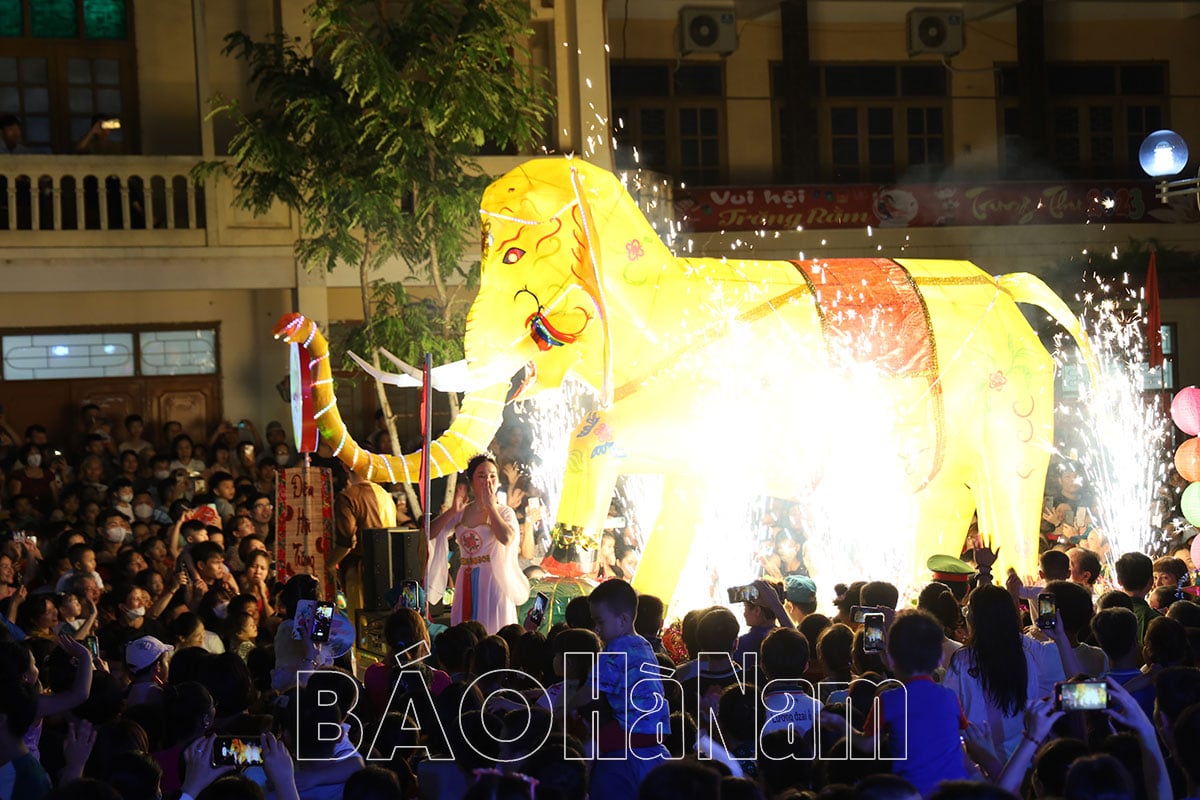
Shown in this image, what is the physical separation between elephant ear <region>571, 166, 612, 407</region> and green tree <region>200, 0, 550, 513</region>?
3268mm

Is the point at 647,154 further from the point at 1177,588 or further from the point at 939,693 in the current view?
the point at 939,693

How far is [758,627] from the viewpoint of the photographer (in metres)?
5.46

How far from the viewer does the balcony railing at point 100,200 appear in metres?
13.0

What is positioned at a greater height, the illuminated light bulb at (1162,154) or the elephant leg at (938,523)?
the illuminated light bulb at (1162,154)

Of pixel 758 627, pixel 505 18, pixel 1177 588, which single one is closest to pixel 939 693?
pixel 758 627

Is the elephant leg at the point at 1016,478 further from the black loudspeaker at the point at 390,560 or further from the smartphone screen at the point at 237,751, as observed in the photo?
the smartphone screen at the point at 237,751

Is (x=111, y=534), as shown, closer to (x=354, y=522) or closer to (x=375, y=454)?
(x=354, y=522)

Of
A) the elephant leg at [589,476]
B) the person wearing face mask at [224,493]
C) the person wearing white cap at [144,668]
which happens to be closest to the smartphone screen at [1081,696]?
the person wearing white cap at [144,668]

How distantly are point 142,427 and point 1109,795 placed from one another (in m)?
10.9

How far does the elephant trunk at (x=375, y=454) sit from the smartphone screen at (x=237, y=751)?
3.43 metres

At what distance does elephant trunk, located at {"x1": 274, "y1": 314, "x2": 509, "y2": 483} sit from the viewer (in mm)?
7129

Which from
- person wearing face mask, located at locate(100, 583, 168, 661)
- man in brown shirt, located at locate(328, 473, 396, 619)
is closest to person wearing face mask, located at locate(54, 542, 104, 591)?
person wearing face mask, located at locate(100, 583, 168, 661)

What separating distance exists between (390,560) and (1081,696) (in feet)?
15.4

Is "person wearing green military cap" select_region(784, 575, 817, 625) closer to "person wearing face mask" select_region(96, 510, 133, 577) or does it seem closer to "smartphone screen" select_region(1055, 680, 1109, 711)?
"smartphone screen" select_region(1055, 680, 1109, 711)
